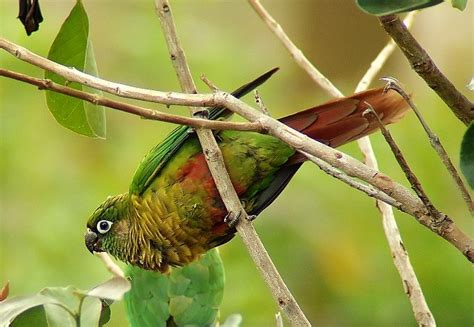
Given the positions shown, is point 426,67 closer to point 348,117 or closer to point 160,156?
point 348,117

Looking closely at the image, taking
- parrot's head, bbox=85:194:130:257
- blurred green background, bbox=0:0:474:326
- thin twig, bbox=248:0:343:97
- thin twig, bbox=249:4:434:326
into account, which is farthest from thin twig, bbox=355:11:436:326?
blurred green background, bbox=0:0:474:326

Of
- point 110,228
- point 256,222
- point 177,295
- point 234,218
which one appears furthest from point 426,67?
point 256,222

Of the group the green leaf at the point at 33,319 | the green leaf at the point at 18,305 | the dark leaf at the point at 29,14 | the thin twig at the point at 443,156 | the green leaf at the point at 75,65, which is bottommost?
the thin twig at the point at 443,156

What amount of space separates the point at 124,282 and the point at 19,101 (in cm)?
183

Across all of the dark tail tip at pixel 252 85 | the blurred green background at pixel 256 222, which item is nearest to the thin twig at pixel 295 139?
the dark tail tip at pixel 252 85

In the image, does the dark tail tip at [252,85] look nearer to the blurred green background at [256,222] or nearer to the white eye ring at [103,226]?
the white eye ring at [103,226]

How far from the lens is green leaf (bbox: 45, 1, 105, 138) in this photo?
0.86 metres

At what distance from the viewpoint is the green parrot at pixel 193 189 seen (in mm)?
1188

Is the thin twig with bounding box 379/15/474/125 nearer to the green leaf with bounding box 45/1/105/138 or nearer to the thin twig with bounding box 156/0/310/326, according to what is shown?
the thin twig with bounding box 156/0/310/326

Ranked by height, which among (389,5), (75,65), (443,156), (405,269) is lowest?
(405,269)

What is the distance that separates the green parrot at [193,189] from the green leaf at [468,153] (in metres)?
0.54

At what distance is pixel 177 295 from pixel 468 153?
1004 millimetres

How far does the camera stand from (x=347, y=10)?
3.69 meters

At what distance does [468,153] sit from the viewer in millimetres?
587
